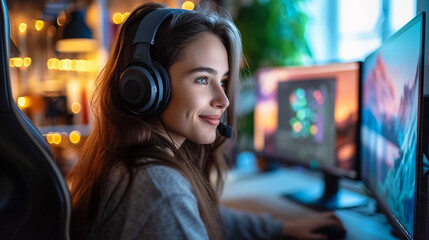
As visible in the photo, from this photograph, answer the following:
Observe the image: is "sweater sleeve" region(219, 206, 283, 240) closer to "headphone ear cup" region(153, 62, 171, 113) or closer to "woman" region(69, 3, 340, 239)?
"woman" region(69, 3, 340, 239)

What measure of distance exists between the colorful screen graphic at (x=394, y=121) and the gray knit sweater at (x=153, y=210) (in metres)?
0.40

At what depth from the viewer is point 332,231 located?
Answer: 3.01 feet

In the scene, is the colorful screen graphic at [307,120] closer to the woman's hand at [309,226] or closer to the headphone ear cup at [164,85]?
the woman's hand at [309,226]

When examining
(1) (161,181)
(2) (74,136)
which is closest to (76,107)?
(2) (74,136)

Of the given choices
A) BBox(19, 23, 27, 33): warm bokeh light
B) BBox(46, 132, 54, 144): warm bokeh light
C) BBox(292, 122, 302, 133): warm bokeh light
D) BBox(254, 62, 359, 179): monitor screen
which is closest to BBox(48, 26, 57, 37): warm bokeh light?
BBox(19, 23, 27, 33): warm bokeh light

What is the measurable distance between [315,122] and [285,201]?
31cm

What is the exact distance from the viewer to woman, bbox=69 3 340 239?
561mm

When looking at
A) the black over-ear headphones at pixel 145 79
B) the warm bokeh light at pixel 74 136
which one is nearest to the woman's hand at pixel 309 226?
the black over-ear headphones at pixel 145 79

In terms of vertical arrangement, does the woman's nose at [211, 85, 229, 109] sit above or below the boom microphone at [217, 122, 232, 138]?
above

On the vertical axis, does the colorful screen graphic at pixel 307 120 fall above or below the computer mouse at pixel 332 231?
above

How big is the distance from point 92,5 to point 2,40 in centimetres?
192

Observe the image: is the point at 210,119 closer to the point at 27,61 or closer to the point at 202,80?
the point at 202,80

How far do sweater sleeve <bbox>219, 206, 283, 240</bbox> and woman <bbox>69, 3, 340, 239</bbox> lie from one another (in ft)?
0.83

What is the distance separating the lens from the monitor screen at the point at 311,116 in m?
1.17
